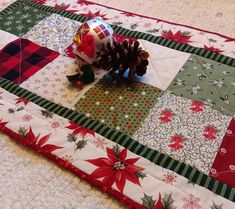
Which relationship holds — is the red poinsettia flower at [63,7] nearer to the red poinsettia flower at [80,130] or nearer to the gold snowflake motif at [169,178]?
the red poinsettia flower at [80,130]

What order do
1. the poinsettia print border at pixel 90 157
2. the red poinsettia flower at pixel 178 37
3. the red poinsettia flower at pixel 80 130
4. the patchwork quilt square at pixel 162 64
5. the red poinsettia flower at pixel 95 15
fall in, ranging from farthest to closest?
the red poinsettia flower at pixel 95 15 < the red poinsettia flower at pixel 178 37 < the patchwork quilt square at pixel 162 64 < the red poinsettia flower at pixel 80 130 < the poinsettia print border at pixel 90 157

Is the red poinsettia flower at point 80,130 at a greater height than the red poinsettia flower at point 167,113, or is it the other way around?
the red poinsettia flower at point 167,113

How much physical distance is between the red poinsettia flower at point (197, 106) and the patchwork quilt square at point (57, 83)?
0.25 metres

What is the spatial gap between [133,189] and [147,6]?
692 millimetres

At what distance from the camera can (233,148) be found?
632mm

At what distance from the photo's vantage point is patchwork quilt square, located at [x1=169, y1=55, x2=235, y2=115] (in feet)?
2.37

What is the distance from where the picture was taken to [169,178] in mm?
596

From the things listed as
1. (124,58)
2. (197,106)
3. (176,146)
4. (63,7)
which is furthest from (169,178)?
(63,7)

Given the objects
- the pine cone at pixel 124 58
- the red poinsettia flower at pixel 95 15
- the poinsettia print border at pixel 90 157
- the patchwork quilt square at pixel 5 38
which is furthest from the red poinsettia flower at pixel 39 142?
the red poinsettia flower at pixel 95 15

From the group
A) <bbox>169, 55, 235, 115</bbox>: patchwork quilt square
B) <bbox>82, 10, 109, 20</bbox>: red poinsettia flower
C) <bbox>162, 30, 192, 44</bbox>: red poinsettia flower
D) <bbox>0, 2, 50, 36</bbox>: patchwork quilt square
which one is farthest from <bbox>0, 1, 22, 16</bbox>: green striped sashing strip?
<bbox>169, 55, 235, 115</bbox>: patchwork quilt square

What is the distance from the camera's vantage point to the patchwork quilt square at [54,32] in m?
0.92

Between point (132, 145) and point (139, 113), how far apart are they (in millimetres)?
91

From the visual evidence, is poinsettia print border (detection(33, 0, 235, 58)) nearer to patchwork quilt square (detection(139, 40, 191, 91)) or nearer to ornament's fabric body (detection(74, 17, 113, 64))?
patchwork quilt square (detection(139, 40, 191, 91))

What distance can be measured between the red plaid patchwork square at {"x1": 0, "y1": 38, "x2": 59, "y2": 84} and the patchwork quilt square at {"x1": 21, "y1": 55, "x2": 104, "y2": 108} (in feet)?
0.07
